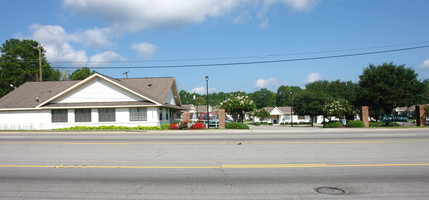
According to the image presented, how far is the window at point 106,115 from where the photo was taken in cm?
2992

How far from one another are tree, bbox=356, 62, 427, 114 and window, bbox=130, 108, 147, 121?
1049 inches

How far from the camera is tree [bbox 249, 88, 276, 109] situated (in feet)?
527

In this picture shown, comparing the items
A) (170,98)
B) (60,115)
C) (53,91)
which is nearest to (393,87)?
(170,98)

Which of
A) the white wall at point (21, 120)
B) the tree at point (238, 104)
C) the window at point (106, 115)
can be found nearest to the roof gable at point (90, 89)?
the window at point (106, 115)

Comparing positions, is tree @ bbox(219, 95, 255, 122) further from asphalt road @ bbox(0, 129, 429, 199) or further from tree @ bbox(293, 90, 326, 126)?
asphalt road @ bbox(0, 129, 429, 199)

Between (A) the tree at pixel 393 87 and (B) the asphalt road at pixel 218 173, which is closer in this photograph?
(B) the asphalt road at pixel 218 173

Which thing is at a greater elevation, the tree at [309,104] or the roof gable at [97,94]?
the roof gable at [97,94]

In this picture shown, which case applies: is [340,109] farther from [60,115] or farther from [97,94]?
[60,115]

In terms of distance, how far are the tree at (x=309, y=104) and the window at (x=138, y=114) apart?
98.1 feet

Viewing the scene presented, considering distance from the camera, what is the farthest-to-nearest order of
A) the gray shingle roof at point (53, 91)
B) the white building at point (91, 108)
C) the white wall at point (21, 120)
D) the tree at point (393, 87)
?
the tree at point (393, 87) → the gray shingle roof at point (53, 91) → the white wall at point (21, 120) → the white building at point (91, 108)

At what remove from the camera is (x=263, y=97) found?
6560 inches

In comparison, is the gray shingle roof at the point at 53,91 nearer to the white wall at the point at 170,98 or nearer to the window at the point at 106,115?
the white wall at the point at 170,98

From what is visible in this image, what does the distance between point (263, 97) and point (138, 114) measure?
141641 millimetres

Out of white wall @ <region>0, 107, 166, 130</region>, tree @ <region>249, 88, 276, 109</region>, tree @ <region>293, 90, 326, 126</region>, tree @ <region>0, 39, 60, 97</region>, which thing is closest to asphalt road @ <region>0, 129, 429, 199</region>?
white wall @ <region>0, 107, 166, 130</region>
